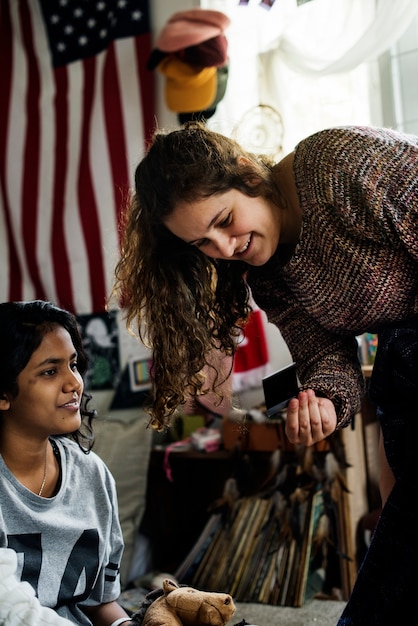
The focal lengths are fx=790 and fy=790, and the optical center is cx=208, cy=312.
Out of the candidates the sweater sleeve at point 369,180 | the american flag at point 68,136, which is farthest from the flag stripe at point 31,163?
the sweater sleeve at point 369,180

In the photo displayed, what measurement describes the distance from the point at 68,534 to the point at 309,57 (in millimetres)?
1994

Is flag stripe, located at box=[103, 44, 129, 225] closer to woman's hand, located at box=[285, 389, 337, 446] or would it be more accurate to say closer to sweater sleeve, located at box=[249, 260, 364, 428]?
sweater sleeve, located at box=[249, 260, 364, 428]

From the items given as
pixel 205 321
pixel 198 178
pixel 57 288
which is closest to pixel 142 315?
pixel 205 321

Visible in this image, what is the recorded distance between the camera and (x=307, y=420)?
129 cm

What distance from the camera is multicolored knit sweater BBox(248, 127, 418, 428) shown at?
1311 mm

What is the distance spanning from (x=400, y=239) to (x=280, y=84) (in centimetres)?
177

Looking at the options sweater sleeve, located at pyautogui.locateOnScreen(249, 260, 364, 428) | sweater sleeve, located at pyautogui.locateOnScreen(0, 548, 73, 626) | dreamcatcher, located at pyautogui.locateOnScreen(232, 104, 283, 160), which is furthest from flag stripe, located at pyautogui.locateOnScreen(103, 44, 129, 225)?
sweater sleeve, located at pyautogui.locateOnScreen(0, 548, 73, 626)

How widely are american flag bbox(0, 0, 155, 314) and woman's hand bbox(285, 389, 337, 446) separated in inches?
80.5

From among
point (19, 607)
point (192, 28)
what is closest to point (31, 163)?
point (192, 28)

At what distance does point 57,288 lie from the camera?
11.5ft

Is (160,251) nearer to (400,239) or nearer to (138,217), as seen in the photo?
(138,217)

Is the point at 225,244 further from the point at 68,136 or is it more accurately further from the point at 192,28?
the point at 68,136

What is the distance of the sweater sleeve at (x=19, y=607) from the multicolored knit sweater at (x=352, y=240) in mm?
579

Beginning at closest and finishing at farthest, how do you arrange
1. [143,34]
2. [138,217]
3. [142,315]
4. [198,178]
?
[198,178] → [138,217] → [142,315] → [143,34]
